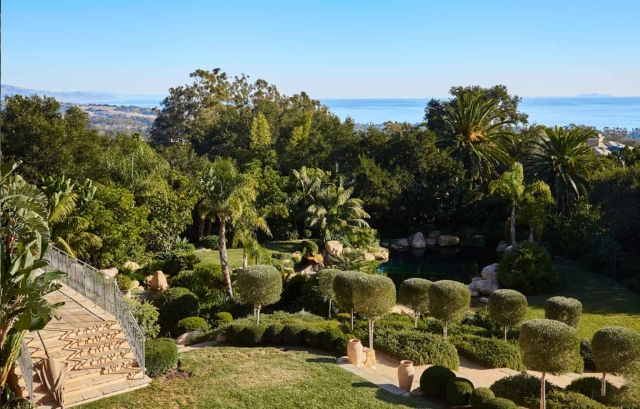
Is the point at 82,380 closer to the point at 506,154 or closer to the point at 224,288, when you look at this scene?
the point at 224,288

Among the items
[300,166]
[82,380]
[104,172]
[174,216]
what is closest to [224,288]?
[174,216]

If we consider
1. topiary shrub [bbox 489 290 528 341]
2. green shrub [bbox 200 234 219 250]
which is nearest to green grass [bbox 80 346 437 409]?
topiary shrub [bbox 489 290 528 341]

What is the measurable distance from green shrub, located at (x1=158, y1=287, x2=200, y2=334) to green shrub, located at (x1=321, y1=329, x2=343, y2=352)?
6.04 metres

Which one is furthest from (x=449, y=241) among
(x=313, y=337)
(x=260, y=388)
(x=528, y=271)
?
(x=260, y=388)

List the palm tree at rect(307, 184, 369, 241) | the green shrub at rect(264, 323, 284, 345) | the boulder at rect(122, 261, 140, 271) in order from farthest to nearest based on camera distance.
Answer: the palm tree at rect(307, 184, 369, 241)
the boulder at rect(122, 261, 140, 271)
the green shrub at rect(264, 323, 284, 345)

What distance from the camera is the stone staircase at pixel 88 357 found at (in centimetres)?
1198

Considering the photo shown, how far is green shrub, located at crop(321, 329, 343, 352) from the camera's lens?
15.9 metres

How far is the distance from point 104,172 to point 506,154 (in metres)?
25.9

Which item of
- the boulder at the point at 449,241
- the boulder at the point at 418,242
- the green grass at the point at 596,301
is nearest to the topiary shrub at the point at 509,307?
the green grass at the point at 596,301

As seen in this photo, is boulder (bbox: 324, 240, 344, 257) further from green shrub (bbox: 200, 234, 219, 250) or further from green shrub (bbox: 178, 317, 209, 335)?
green shrub (bbox: 178, 317, 209, 335)

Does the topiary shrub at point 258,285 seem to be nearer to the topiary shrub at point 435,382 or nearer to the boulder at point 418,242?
the topiary shrub at point 435,382

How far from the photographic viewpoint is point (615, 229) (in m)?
28.0

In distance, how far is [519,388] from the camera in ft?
43.4

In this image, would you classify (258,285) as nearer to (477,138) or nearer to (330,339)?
(330,339)
